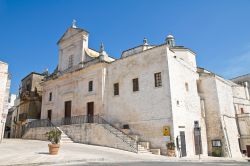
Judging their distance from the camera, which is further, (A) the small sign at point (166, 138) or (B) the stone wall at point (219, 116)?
(B) the stone wall at point (219, 116)

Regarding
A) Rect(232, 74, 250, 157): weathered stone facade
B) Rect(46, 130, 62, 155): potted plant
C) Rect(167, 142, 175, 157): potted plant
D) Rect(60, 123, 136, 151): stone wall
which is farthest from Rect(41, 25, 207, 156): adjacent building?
Rect(46, 130, 62, 155): potted plant

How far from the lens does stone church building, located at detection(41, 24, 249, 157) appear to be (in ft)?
59.2

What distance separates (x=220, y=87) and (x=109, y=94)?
1208 centimetres

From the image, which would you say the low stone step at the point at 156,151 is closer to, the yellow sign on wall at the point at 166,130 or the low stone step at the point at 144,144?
the low stone step at the point at 144,144

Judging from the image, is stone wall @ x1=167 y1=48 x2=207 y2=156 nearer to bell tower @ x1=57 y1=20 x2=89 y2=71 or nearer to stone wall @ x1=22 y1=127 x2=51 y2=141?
bell tower @ x1=57 y1=20 x2=89 y2=71

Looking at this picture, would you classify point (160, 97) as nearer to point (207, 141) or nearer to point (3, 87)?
point (207, 141)

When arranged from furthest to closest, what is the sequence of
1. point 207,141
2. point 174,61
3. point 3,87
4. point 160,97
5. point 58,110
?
point 58,110
point 207,141
point 174,61
point 160,97
point 3,87

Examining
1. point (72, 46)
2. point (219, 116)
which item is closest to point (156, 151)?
point (219, 116)

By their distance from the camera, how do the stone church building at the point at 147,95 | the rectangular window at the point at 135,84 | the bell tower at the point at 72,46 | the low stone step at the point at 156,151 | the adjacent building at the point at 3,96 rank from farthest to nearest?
the bell tower at the point at 72,46 < the rectangular window at the point at 135,84 < the stone church building at the point at 147,95 < the adjacent building at the point at 3,96 < the low stone step at the point at 156,151

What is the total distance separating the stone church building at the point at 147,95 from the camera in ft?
59.2

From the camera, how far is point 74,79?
2562 cm

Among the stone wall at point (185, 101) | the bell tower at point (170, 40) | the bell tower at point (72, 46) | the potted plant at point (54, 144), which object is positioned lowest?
the potted plant at point (54, 144)

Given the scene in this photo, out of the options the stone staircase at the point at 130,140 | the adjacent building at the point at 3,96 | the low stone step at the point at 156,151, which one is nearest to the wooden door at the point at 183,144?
the low stone step at the point at 156,151

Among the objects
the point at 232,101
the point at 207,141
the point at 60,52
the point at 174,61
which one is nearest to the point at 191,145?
the point at 207,141
